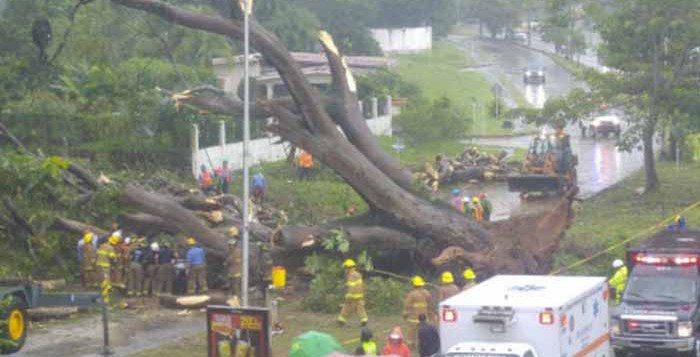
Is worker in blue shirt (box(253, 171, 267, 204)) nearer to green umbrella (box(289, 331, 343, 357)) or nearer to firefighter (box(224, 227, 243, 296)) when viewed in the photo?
firefighter (box(224, 227, 243, 296))

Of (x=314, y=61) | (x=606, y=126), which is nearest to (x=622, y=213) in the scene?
(x=606, y=126)

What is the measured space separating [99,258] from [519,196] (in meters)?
17.8

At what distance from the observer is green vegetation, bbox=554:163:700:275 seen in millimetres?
30516

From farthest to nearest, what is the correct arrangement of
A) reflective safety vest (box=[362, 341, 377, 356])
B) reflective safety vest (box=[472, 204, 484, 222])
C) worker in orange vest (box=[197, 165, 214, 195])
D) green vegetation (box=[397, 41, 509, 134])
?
green vegetation (box=[397, 41, 509, 134]) → worker in orange vest (box=[197, 165, 214, 195]) → reflective safety vest (box=[472, 204, 484, 222]) → reflective safety vest (box=[362, 341, 377, 356])

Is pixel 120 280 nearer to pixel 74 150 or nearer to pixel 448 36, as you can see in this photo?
pixel 74 150

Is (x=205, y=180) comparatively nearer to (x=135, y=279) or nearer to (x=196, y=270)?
(x=135, y=279)

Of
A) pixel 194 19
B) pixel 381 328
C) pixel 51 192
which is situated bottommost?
pixel 381 328

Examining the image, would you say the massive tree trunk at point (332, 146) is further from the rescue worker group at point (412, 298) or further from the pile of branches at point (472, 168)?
the pile of branches at point (472, 168)

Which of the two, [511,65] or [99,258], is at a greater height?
[511,65]

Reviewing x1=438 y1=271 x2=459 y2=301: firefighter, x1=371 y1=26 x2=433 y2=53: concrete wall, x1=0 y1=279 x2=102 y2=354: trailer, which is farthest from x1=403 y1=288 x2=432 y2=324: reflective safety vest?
x1=371 y1=26 x2=433 y2=53: concrete wall

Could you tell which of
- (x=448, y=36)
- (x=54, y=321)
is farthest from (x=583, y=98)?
(x=448, y=36)

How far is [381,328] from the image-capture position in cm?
2503

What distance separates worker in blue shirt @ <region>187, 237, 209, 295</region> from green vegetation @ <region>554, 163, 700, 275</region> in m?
8.14

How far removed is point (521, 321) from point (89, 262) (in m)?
12.9
